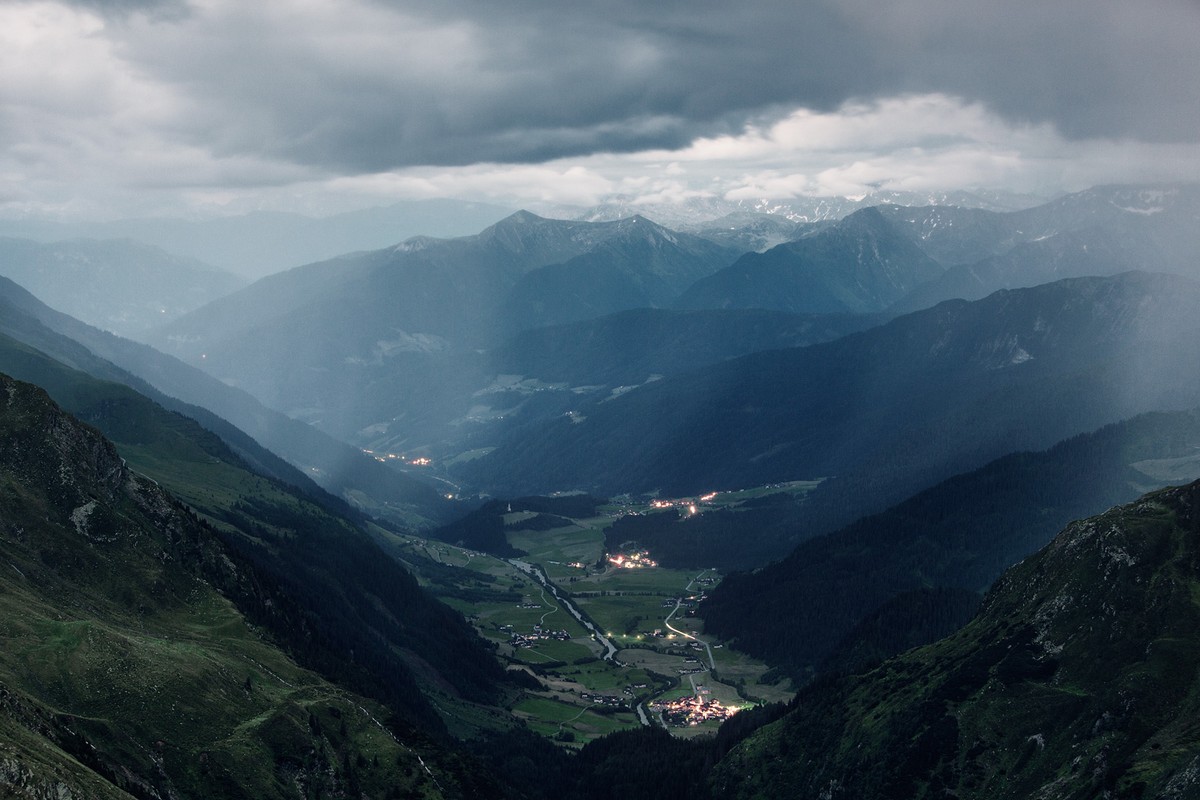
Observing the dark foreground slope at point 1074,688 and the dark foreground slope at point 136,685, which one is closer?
the dark foreground slope at point 136,685

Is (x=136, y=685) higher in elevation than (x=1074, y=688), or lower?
higher

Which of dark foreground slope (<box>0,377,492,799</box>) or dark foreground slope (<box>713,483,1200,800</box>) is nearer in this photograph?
dark foreground slope (<box>0,377,492,799</box>)

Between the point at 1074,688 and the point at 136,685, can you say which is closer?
the point at 136,685

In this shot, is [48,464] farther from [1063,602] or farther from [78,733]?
[1063,602]
